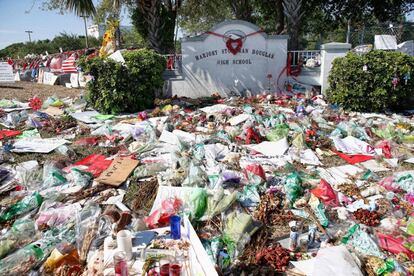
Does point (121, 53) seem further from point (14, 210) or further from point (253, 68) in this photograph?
point (14, 210)

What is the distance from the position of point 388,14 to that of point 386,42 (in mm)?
4881

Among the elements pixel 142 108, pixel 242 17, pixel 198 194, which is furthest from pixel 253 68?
pixel 198 194

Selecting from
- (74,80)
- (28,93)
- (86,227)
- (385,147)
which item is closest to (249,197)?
(86,227)

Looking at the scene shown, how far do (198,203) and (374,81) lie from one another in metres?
6.53

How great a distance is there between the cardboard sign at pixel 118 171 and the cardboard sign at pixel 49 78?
13.1 meters

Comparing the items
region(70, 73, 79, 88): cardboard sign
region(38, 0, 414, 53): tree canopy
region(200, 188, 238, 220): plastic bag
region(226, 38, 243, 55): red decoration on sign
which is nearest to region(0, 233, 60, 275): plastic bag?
region(200, 188, 238, 220): plastic bag

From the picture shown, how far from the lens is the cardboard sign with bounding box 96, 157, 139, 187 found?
15.2ft

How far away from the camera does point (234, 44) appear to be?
10398mm

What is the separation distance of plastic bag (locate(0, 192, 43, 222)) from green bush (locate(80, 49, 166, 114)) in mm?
4710

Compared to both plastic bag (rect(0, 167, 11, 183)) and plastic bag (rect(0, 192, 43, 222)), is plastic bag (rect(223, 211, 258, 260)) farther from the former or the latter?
plastic bag (rect(0, 167, 11, 183))

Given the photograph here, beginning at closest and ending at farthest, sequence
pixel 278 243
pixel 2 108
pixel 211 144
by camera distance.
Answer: pixel 278 243
pixel 211 144
pixel 2 108

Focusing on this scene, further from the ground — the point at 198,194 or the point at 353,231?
the point at 198,194

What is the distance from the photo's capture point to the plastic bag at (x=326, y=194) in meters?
4.11

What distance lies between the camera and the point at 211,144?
6039mm
